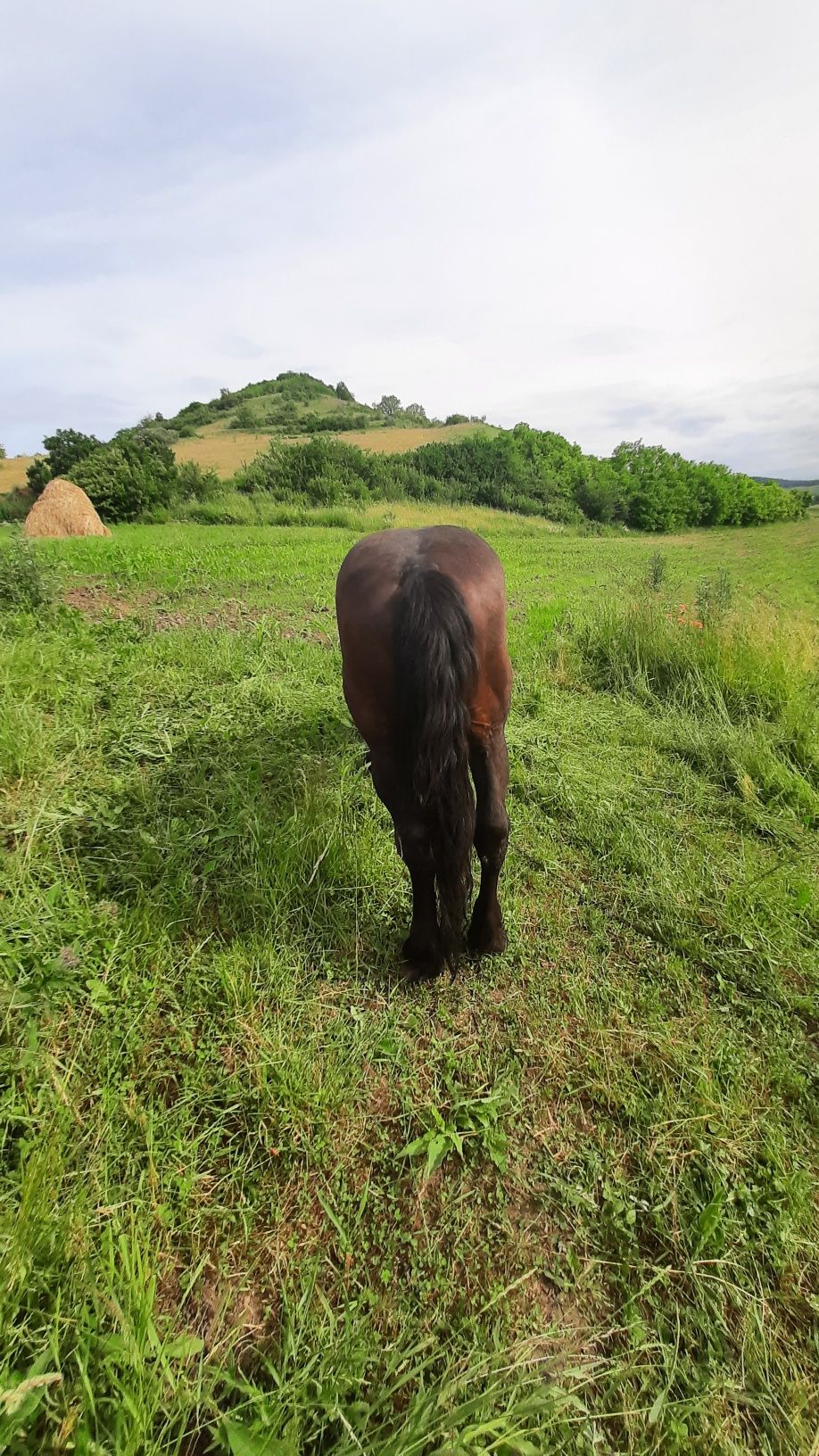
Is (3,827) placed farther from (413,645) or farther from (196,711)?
(413,645)

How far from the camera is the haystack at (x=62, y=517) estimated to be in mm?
15281

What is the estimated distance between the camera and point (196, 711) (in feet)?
13.8

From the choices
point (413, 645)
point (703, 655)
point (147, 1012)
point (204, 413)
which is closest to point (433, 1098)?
point (147, 1012)

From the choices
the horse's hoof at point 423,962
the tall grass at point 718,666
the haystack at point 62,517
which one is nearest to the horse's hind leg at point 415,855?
the horse's hoof at point 423,962

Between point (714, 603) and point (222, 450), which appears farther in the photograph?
point (222, 450)

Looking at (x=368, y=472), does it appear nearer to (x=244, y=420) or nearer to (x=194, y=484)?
(x=194, y=484)

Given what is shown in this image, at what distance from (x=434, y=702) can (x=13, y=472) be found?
40.2 m

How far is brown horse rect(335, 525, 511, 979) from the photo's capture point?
194cm

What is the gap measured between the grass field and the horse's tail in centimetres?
84

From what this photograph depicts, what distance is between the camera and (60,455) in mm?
25078

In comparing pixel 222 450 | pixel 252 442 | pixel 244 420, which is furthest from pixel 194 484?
pixel 244 420

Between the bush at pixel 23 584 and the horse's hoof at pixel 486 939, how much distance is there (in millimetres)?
5173

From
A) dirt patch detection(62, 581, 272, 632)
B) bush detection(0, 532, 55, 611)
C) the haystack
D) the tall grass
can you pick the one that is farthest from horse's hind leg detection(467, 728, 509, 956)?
the haystack

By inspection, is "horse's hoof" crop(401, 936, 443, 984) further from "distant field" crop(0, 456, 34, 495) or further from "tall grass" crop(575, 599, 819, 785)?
"distant field" crop(0, 456, 34, 495)
